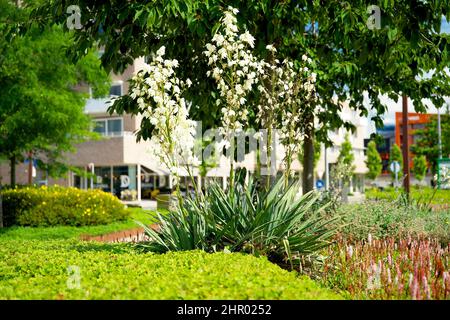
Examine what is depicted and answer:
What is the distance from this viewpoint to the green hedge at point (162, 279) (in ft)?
12.6

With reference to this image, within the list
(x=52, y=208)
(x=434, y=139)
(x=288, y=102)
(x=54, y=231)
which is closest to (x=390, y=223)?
(x=288, y=102)

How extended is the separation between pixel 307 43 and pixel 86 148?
27077 millimetres

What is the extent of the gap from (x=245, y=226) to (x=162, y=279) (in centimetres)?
216

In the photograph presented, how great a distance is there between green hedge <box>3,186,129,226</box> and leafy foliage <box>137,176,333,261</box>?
9805 mm

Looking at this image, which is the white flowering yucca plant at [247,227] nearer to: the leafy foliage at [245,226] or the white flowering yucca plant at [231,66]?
the leafy foliage at [245,226]

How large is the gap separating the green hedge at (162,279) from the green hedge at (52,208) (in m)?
10.2

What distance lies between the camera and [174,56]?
28.9ft

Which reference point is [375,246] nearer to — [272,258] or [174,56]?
[272,258]

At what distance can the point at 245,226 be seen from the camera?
20.7 ft

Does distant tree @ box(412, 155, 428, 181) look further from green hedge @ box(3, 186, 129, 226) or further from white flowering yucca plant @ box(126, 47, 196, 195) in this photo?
white flowering yucca plant @ box(126, 47, 196, 195)

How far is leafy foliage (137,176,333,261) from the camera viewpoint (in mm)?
6020

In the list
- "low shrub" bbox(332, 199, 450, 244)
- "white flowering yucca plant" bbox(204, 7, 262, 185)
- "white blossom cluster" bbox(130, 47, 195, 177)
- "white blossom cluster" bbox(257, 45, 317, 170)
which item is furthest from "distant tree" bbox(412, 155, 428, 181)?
"white blossom cluster" bbox(130, 47, 195, 177)

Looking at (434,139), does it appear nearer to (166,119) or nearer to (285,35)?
(285,35)

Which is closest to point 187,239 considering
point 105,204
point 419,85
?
point 419,85
